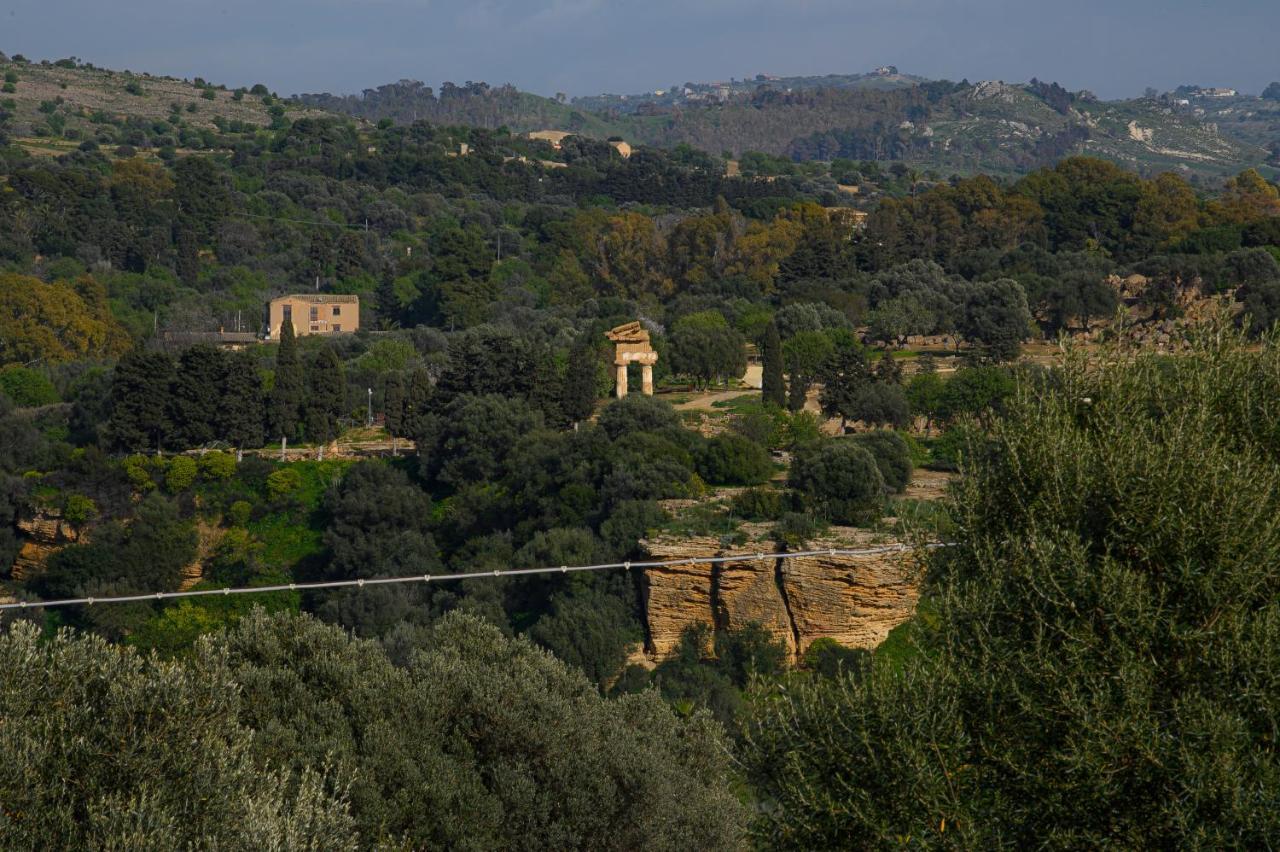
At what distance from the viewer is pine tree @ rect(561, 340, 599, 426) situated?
34.9m

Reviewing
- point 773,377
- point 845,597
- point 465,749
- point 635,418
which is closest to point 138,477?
point 635,418

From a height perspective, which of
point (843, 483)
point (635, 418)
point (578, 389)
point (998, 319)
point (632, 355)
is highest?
point (998, 319)

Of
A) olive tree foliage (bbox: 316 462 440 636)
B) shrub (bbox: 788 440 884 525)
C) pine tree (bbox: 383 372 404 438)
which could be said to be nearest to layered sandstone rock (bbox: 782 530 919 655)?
shrub (bbox: 788 440 884 525)

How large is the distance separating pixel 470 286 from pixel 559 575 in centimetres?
3120

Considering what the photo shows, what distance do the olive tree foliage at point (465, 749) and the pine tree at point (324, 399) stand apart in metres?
23.9

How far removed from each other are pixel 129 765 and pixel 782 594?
16310 millimetres

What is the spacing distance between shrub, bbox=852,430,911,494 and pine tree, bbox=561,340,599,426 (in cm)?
770

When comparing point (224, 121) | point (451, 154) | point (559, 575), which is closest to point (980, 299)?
point (559, 575)

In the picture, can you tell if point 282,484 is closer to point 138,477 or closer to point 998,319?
point 138,477

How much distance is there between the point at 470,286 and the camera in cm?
5644

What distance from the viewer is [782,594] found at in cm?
2377

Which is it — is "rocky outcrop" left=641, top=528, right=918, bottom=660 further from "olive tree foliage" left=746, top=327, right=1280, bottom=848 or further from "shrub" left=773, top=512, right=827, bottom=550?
"olive tree foliage" left=746, top=327, right=1280, bottom=848

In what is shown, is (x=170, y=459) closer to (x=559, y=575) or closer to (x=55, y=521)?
(x=55, y=521)

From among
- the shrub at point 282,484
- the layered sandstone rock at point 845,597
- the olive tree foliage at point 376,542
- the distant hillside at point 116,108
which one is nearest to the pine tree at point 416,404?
the olive tree foliage at point 376,542
